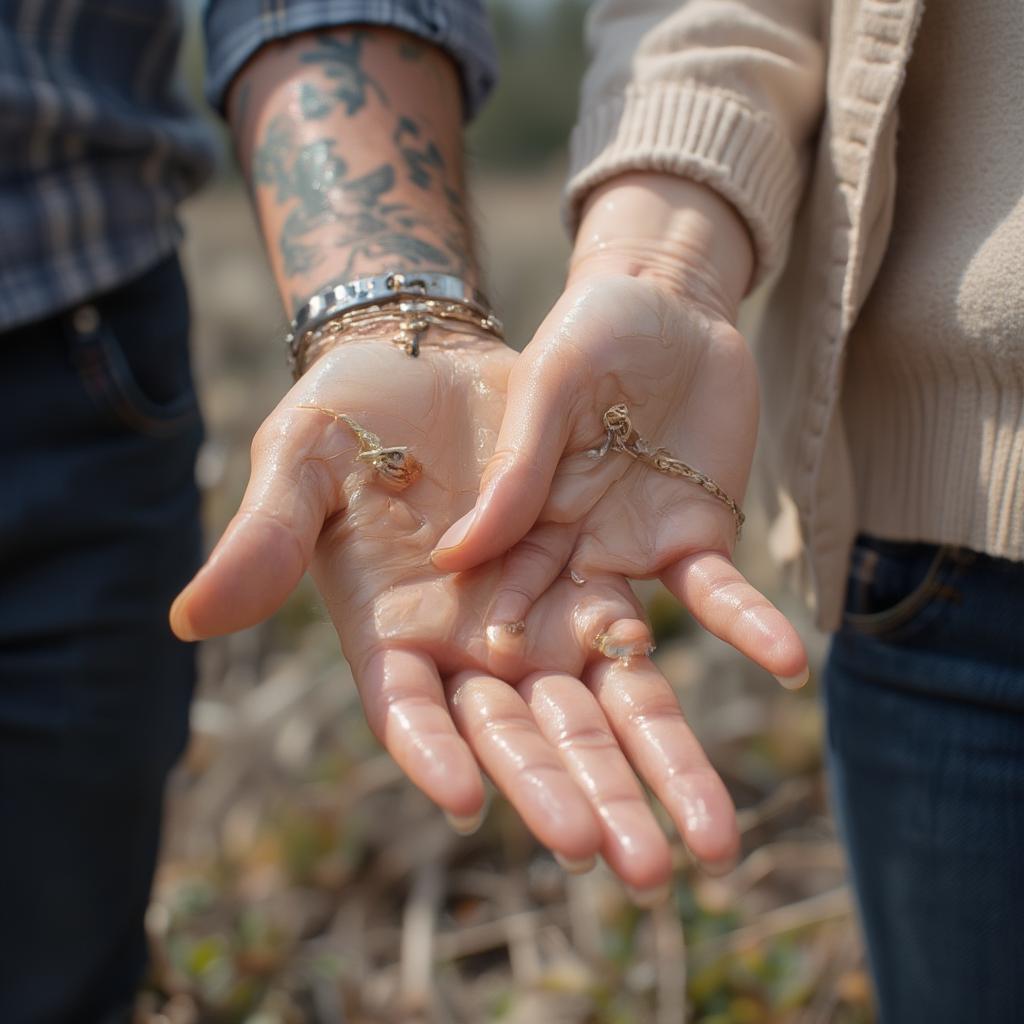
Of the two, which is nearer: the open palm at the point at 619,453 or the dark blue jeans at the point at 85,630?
the open palm at the point at 619,453

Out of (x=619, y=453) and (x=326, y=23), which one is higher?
(x=326, y=23)

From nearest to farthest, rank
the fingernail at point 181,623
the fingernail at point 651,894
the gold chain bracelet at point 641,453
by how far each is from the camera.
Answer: the fingernail at point 651,894
the fingernail at point 181,623
the gold chain bracelet at point 641,453

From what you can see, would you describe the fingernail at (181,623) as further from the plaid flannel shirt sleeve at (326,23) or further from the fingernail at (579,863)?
the plaid flannel shirt sleeve at (326,23)

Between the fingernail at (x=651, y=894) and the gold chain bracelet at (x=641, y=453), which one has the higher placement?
the gold chain bracelet at (x=641, y=453)


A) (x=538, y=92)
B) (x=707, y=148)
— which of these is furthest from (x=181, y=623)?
(x=538, y=92)

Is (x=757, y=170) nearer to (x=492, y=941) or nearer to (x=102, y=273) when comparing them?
(x=102, y=273)

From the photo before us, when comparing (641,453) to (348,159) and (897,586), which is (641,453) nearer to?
(897,586)

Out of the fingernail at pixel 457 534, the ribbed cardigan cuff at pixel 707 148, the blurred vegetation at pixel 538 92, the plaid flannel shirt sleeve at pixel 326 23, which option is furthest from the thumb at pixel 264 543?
the blurred vegetation at pixel 538 92
